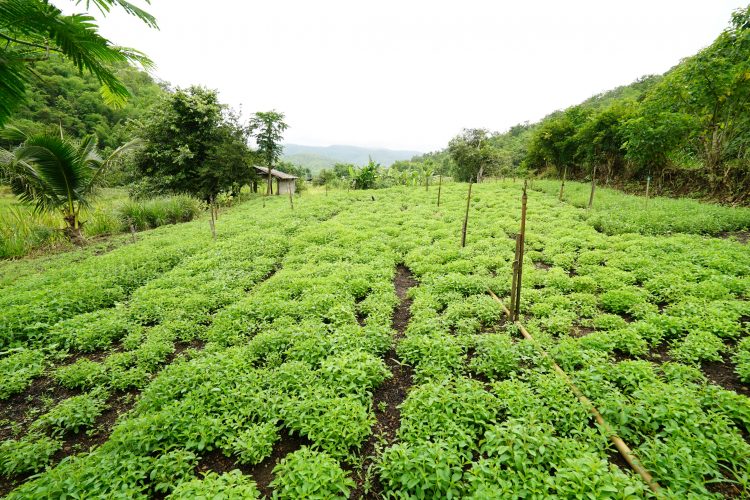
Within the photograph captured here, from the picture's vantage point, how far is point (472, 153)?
146 ft

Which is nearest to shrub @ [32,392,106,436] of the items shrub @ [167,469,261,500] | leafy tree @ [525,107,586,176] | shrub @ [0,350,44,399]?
shrub @ [0,350,44,399]

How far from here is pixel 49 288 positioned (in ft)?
29.5

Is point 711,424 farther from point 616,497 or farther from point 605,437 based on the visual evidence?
point 616,497

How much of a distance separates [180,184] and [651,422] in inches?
1327

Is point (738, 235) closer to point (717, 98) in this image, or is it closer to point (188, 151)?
point (717, 98)

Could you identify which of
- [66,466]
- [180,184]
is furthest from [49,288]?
[180,184]

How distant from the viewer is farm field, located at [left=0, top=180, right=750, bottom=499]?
12.2 feet

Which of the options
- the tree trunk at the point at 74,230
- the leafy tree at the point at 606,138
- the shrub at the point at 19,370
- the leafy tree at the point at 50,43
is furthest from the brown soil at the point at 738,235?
the tree trunk at the point at 74,230

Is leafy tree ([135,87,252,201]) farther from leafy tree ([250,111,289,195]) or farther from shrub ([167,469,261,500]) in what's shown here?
shrub ([167,469,261,500])

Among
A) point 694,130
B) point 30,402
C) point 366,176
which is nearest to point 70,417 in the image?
point 30,402

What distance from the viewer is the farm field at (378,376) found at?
3.71 metres

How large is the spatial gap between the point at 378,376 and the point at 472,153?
4424 centimetres

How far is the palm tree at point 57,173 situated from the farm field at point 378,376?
3.91 metres

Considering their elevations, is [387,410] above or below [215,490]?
below
